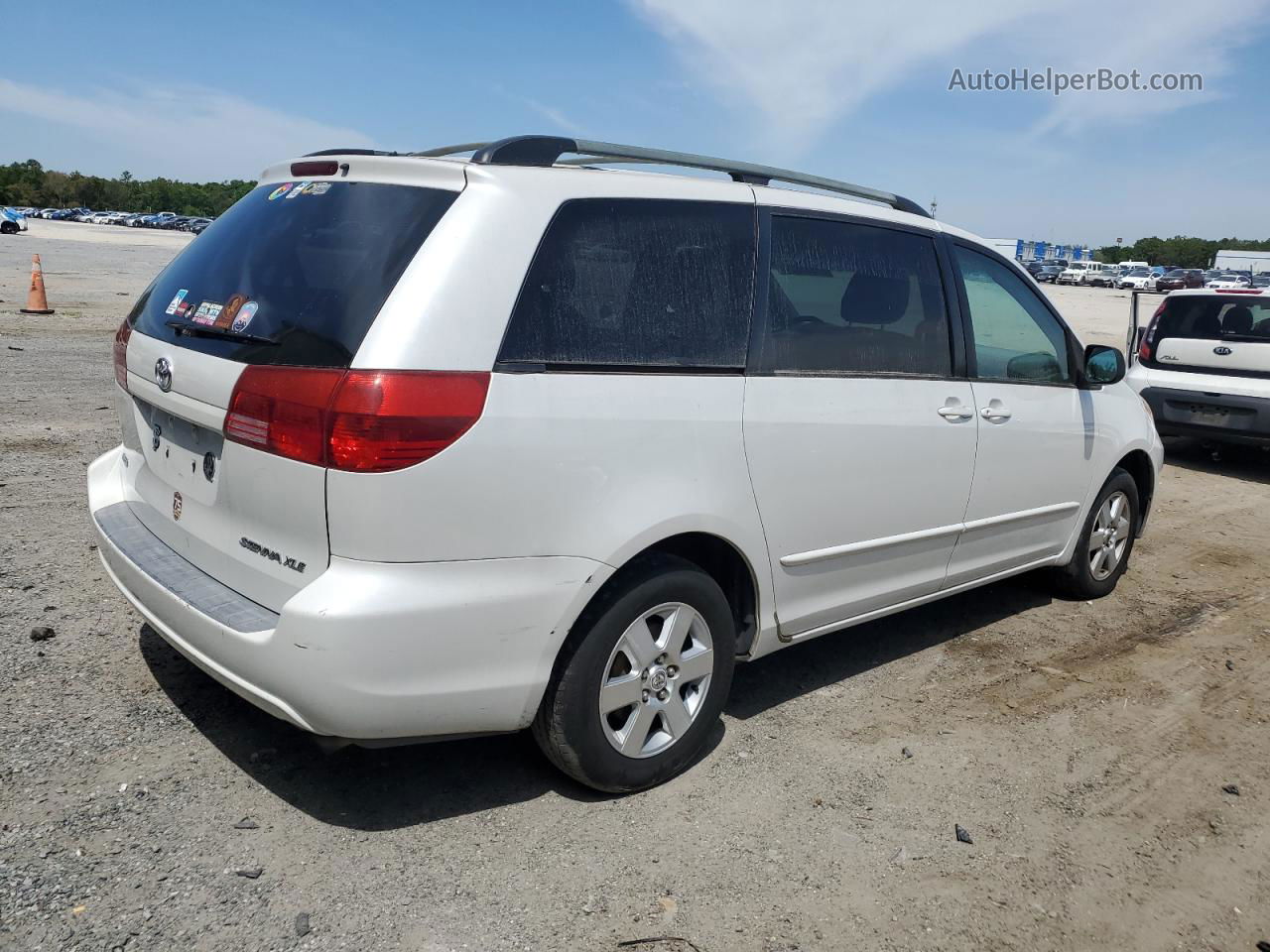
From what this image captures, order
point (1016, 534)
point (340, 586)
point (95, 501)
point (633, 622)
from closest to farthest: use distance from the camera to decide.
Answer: point (340, 586) < point (633, 622) < point (95, 501) < point (1016, 534)

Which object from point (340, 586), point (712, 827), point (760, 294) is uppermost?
point (760, 294)

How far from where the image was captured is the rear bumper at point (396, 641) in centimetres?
266

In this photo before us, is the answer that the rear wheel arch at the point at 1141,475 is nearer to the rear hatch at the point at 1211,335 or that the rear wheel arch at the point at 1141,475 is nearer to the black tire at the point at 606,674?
the black tire at the point at 606,674

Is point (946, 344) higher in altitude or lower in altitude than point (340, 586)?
higher

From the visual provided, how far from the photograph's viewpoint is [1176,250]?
4835 inches

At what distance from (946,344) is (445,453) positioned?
2.44 m

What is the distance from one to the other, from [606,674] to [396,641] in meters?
0.72

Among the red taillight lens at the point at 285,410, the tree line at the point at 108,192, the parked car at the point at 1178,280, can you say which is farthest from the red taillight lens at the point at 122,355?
the tree line at the point at 108,192

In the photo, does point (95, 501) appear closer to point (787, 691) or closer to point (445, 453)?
point (445, 453)

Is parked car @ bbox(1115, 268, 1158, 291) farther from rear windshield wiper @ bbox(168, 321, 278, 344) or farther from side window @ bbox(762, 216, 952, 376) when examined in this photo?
rear windshield wiper @ bbox(168, 321, 278, 344)

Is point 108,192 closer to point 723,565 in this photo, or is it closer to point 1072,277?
point 1072,277

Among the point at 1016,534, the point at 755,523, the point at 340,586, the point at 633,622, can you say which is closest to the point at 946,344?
the point at 1016,534

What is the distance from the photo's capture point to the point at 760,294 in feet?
11.7

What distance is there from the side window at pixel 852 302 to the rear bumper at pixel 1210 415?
622cm
